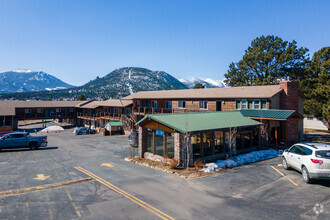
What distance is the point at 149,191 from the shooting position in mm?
12016

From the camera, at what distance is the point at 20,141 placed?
25.9 meters

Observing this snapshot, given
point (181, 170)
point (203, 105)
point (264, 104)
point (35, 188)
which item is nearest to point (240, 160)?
point (181, 170)

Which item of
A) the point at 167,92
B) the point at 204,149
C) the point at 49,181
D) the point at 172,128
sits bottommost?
the point at 49,181

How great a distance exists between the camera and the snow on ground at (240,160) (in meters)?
16.2

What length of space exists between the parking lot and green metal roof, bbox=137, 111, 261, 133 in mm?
3880

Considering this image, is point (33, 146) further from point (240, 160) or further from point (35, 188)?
point (240, 160)

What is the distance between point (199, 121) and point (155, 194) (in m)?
9.49

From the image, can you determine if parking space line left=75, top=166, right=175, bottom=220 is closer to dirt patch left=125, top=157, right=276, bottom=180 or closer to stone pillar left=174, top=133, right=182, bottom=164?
dirt patch left=125, top=157, right=276, bottom=180

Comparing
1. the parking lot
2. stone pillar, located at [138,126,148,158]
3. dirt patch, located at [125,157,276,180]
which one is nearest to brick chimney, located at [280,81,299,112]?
the parking lot

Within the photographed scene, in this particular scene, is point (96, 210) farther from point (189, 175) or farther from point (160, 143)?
point (160, 143)

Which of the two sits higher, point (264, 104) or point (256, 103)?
point (256, 103)

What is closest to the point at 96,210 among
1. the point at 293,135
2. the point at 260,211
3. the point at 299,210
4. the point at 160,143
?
the point at 260,211

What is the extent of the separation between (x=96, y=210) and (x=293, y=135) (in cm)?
2646

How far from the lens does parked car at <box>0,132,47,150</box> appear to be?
987 inches
